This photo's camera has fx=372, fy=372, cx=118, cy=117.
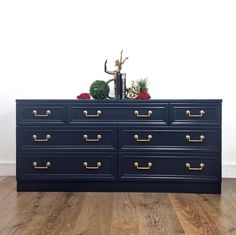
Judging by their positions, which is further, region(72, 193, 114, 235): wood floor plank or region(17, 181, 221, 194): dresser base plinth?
region(17, 181, 221, 194): dresser base plinth

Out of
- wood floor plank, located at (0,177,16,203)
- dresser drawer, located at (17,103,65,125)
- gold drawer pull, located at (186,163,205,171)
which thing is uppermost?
dresser drawer, located at (17,103,65,125)

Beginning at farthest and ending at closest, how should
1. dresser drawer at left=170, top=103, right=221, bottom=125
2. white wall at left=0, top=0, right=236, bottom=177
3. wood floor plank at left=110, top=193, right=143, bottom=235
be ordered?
white wall at left=0, top=0, right=236, bottom=177
dresser drawer at left=170, top=103, right=221, bottom=125
wood floor plank at left=110, top=193, right=143, bottom=235

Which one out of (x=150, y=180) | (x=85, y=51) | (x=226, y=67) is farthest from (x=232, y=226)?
(x=85, y=51)

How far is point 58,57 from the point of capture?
302 centimetres

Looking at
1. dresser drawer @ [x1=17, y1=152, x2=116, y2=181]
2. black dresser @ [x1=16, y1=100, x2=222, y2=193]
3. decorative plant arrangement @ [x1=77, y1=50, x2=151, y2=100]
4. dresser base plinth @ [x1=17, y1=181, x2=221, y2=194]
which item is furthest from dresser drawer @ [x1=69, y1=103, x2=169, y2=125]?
dresser base plinth @ [x1=17, y1=181, x2=221, y2=194]

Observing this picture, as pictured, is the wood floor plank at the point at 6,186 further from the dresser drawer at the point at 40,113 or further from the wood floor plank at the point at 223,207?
the wood floor plank at the point at 223,207

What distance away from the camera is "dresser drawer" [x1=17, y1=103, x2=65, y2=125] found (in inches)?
97.7

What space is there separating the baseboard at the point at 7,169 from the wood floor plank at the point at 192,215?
53.3 inches

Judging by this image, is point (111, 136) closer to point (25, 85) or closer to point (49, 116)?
point (49, 116)

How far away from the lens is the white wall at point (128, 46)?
9.75ft

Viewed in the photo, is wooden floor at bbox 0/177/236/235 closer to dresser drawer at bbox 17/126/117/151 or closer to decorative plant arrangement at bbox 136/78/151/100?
dresser drawer at bbox 17/126/117/151

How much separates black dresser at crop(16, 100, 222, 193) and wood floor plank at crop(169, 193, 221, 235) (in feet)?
0.53

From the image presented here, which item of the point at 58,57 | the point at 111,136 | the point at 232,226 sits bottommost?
the point at 232,226

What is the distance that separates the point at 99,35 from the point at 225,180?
152cm
